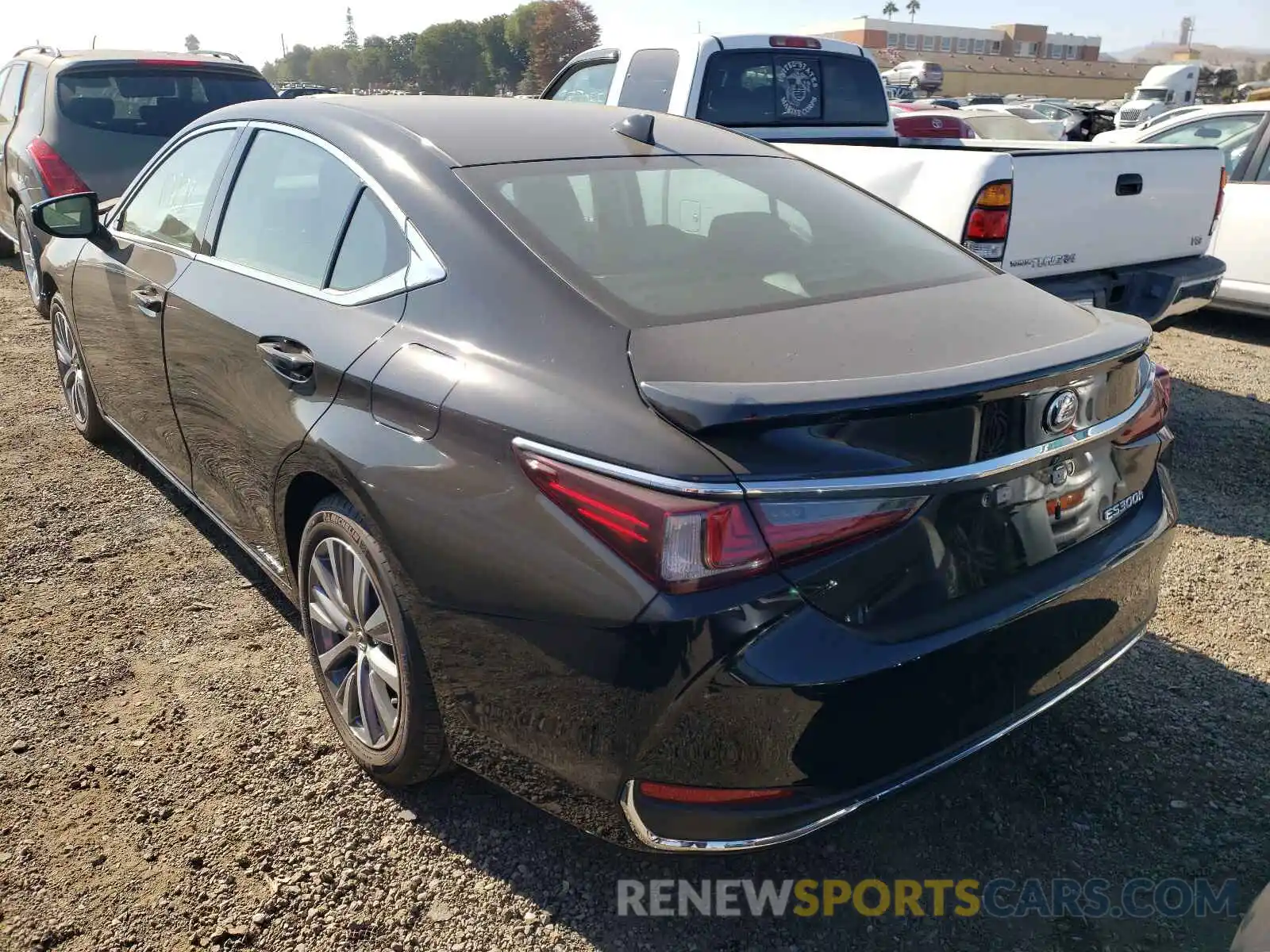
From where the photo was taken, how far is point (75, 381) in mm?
4805

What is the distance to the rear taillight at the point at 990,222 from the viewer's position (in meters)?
4.41

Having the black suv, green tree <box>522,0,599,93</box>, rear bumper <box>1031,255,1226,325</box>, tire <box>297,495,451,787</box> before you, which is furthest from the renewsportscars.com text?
green tree <box>522,0,599,93</box>

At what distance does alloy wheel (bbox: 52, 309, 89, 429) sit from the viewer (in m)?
4.64

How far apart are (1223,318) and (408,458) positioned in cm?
786

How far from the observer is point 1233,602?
3539mm

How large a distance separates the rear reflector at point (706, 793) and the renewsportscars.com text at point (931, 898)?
22.2 inches

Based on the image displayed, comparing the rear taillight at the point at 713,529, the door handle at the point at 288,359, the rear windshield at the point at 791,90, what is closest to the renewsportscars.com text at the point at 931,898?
the rear taillight at the point at 713,529

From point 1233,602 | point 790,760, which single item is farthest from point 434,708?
point 1233,602

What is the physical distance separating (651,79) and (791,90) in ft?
3.30

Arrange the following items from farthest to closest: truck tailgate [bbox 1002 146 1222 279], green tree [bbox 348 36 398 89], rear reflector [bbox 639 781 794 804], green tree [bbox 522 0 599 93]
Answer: green tree [bbox 348 36 398 89], green tree [bbox 522 0 599 93], truck tailgate [bbox 1002 146 1222 279], rear reflector [bbox 639 781 794 804]

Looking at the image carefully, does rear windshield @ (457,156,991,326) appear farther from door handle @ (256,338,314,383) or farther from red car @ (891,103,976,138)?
red car @ (891,103,976,138)

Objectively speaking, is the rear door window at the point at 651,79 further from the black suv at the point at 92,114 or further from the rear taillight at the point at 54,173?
the rear taillight at the point at 54,173

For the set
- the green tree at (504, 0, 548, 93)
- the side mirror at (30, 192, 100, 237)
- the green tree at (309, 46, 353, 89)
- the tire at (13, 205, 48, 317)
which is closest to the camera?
the side mirror at (30, 192, 100, 237)

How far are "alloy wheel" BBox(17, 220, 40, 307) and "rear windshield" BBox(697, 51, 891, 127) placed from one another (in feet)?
15.5
